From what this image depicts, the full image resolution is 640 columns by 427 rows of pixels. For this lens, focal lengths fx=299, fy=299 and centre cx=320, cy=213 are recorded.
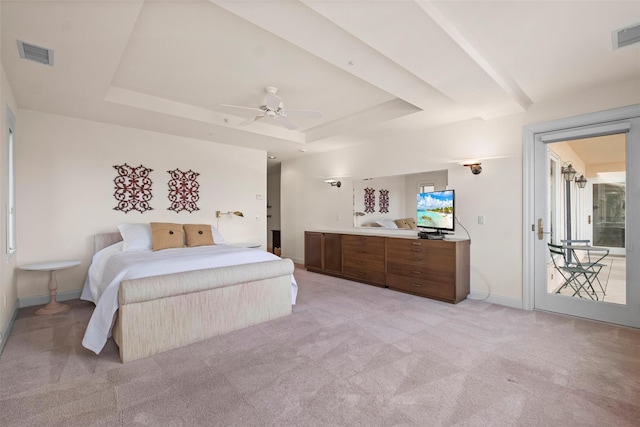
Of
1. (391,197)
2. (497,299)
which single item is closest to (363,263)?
(391,197)

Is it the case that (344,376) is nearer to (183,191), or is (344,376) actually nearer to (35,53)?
(35,53)

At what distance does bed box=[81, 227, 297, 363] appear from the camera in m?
2.46

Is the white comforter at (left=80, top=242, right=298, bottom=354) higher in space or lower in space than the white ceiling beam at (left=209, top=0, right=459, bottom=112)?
lower

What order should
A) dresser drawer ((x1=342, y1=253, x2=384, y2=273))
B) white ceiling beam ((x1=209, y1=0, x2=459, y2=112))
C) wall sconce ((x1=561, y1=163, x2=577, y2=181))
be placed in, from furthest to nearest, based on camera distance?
1. dresser drawer ((x1=342, y1=253, x2=384, y2=273))
2. wall sconce ((x1=561, y1=163, x2=577, y2=181))
3. white ceiling beam ((x1=209, y1=0, x2=459, y2=112))

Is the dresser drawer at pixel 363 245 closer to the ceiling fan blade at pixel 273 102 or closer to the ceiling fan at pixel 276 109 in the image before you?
the ceiling fan at pixel 276 109

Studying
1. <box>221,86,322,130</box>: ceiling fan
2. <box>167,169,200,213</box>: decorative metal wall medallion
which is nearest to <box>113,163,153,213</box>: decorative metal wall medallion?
<box>167,169,200,213</box>: decorative metal wall medallion

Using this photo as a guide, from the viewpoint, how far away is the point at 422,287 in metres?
4.19

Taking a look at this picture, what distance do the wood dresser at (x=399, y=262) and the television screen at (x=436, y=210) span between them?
369 mm

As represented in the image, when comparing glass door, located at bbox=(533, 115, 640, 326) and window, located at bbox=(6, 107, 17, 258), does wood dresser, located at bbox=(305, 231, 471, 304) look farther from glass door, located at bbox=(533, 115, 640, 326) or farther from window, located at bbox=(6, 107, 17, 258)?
window, located at bbox=(6, 107, 17, 258)

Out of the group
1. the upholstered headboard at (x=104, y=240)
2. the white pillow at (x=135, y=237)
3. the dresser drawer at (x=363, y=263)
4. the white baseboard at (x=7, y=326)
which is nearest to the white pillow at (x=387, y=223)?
the dresser drawer at (x=363, y=263)

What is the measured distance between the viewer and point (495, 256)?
156 inches

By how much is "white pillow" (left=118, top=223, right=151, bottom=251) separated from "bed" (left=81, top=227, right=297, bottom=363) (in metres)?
0.28

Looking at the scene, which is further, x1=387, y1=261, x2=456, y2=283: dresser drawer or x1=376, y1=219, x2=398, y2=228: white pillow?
x1=376, y1=219, x2=398, y2=228: white pillow

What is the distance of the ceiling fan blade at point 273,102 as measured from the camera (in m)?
3.24
